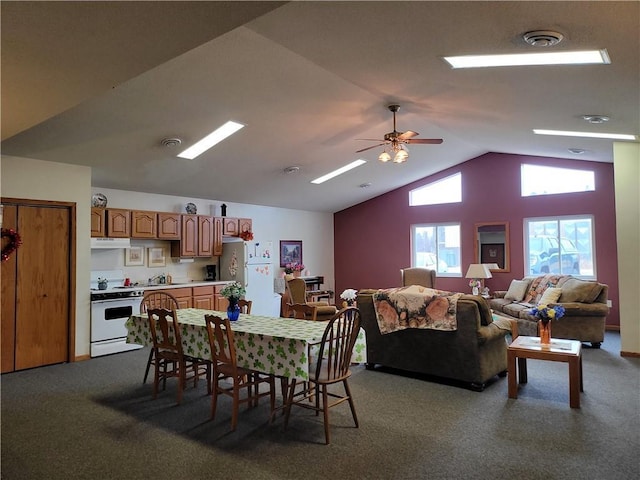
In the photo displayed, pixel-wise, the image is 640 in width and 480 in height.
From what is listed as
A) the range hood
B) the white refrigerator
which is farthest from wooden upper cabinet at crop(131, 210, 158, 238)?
the white refrigerator

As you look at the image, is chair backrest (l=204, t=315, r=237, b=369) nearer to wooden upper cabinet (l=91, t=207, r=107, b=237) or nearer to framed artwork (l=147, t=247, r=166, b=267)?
wooden upper cabinet (l=91, t=207, r=107, b=237)

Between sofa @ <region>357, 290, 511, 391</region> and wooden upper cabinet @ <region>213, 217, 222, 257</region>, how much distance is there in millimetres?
3601

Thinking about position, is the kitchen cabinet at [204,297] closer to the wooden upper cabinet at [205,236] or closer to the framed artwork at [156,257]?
the wooden upper cabinet at [205,236]

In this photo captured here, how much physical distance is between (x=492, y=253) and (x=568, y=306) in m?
2.62

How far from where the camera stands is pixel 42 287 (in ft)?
16.9

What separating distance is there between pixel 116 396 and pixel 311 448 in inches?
85.6

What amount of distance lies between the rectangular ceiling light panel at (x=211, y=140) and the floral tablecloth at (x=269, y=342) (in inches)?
91.2

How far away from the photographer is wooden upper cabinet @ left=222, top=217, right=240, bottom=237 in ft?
25.4

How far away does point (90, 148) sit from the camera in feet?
16.4

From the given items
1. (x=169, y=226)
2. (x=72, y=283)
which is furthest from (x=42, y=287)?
(x=169, y=226)

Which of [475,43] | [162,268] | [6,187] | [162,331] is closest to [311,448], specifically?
[162,331]

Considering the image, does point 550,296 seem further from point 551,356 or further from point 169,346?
point 169,346

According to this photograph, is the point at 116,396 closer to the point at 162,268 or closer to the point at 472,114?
the point at 162,268

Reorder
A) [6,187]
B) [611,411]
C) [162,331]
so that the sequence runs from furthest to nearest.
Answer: [6,187], [162,331], [611,411]
